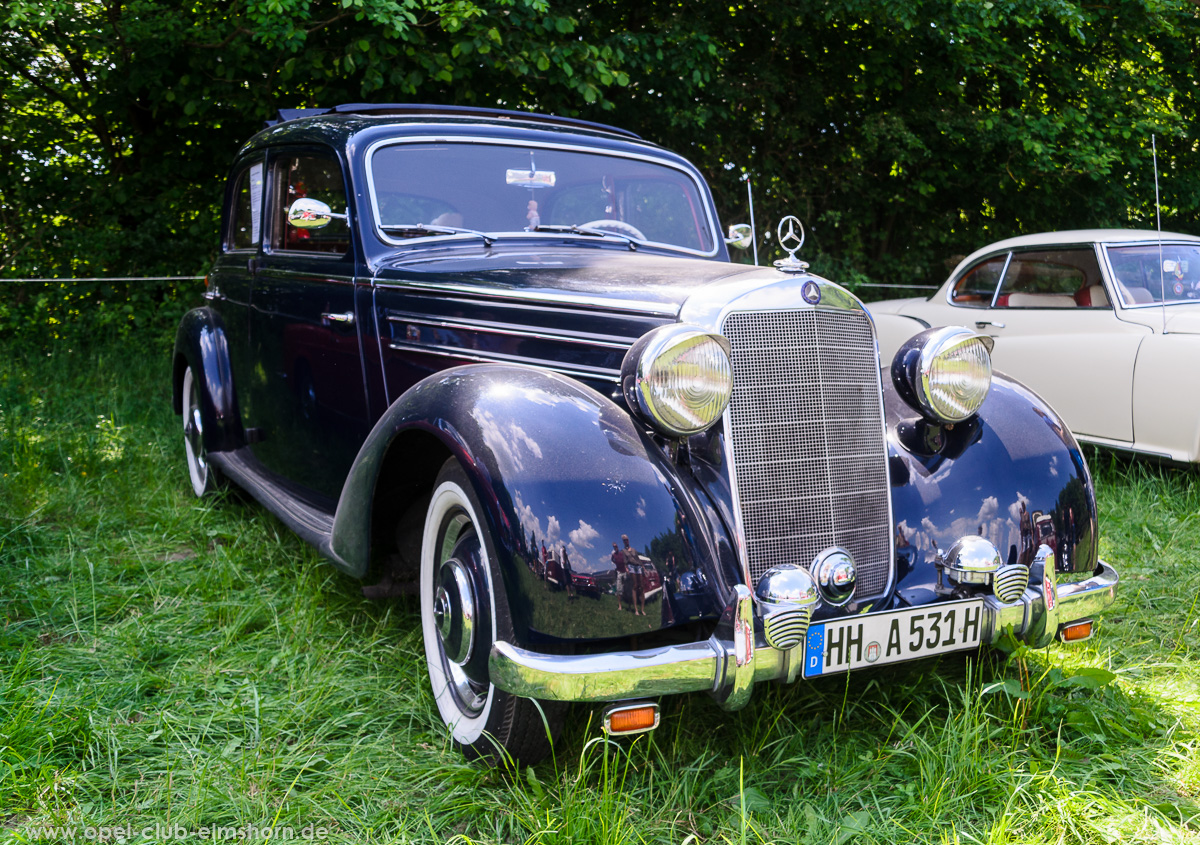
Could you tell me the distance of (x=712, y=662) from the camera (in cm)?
187

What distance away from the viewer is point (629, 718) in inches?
74.8

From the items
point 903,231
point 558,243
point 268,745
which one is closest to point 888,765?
point 268,745

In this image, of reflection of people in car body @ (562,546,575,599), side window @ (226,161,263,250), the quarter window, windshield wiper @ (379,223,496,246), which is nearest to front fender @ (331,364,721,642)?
reflection of people in car body @ (562,546,575,599)

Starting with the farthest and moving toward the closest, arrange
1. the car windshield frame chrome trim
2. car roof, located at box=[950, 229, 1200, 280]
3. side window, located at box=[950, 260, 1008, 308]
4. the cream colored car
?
side window, located at box=[950, 260, 1008, 308] < car roof, located at box=[950, 229, 1200, 280] < the cream colored car < the car windshield frame chrome trim

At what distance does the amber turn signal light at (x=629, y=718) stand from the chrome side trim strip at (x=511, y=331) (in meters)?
0.89

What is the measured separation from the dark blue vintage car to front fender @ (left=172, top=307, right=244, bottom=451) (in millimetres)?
986

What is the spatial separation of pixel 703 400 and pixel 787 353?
286 millimetres

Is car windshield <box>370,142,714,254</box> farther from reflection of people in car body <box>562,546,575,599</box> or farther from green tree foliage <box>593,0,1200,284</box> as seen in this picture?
green tree foliage <box>593,0,1200,284</box>

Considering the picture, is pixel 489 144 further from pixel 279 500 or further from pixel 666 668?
pixel 666 668

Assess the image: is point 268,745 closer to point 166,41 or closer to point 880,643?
point 880,643

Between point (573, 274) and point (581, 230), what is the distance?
599 millimetres

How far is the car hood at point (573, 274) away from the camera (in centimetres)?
234

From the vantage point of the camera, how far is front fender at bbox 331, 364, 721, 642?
1.89m

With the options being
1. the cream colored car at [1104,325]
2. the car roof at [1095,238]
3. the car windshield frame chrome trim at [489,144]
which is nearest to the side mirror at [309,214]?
the car windshield frame chrome trim at [489,144]
